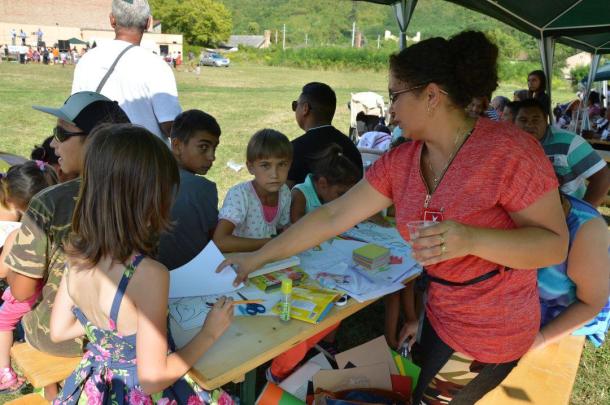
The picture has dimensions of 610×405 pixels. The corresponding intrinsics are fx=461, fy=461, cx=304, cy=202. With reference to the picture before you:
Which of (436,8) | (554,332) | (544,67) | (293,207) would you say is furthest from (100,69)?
(436,8)

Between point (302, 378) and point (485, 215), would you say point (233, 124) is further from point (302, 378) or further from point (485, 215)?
point (485, 215)

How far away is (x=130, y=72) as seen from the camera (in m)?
3.07

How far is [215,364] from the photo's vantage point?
1.52 meters

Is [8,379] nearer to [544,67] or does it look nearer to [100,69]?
[100,69]

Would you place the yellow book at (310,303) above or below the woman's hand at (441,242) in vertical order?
below

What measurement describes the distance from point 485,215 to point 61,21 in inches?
2534

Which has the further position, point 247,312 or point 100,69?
point 100,69

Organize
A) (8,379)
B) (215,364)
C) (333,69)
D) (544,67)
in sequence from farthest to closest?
(333,69) → (544,67) → (8,379) → (215,364)

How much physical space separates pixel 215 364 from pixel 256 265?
0.57 meters

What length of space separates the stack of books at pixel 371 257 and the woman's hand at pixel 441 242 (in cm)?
95

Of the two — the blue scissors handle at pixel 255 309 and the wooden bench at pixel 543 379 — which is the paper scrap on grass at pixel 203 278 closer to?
the blue scissors handle at pixel 255 309

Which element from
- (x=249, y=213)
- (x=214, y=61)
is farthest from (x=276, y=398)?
(x=214, y=61)

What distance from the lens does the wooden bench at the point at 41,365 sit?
73.0 inches

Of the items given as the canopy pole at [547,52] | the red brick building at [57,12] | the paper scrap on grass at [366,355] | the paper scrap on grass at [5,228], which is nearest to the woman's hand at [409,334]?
the paper scrap on grass at [366,355]
